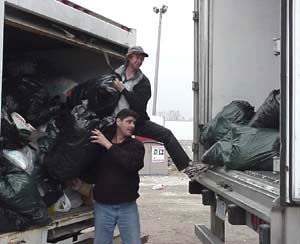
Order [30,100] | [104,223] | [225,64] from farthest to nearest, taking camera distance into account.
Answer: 1. [225,64]
2. [30,100]
3. [104,223]

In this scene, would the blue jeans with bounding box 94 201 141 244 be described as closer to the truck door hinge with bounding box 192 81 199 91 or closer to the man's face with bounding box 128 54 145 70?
the man's face with bounding box 128 54 145 70

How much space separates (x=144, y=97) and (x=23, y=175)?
1442mm

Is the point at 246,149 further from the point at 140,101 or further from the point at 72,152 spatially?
the point at 72,152

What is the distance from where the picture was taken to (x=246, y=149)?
409 centimetres

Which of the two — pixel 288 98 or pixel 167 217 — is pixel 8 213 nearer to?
pixel 288 98

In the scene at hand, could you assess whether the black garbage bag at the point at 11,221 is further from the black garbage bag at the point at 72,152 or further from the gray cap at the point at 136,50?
the gray cap at the point at 136,50

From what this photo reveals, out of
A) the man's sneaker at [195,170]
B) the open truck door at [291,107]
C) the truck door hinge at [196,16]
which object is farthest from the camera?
the truck door hinge at [196,16]

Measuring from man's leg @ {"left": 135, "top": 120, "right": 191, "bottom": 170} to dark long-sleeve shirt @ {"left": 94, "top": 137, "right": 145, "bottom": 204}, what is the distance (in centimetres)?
61

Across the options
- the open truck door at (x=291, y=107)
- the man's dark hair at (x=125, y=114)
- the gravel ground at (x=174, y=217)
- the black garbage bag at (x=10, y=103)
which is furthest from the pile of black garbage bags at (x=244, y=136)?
the black garbage bag at (x=10, y=103)

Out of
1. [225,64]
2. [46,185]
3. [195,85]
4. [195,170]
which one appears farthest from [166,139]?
[46,185]

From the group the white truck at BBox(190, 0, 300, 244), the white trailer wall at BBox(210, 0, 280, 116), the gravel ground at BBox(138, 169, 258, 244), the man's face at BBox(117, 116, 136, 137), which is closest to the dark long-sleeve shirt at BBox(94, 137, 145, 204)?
the man's face at BBox(117, 116, 136, 137)

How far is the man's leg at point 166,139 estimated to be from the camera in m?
→ 4.95

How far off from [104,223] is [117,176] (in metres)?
0.41

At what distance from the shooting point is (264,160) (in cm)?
396
